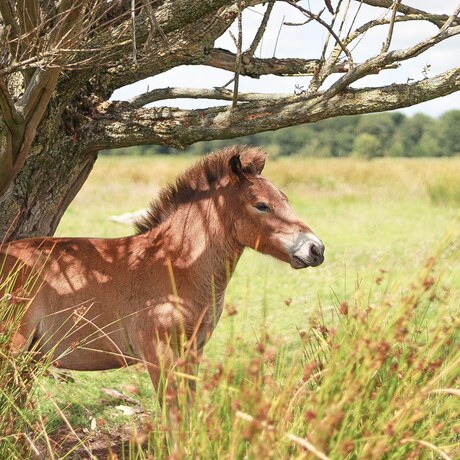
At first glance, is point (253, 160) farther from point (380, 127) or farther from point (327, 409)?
point (380, 127)

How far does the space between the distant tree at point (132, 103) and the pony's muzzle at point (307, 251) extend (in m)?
1.00

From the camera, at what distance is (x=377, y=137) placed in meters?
72.9

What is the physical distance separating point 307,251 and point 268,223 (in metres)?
0.35

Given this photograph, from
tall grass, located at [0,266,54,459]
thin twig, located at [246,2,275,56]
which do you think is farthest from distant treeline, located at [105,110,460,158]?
tall grass, located at [0,266,54,459]

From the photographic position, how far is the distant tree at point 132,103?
4.91m

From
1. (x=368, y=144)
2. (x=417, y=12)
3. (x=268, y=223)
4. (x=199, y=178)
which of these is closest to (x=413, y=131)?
(x=368, y=144)

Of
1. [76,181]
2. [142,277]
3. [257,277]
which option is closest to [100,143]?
[76,181]

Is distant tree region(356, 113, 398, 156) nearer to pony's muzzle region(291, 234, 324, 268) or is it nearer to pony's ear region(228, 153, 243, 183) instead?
pony's ear region(228, 153, 243, 183)

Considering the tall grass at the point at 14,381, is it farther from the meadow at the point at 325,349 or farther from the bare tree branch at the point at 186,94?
the bare tree branch at the point at 186,94

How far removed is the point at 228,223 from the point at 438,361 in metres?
1.92

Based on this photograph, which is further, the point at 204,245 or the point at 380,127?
the point at 380,127

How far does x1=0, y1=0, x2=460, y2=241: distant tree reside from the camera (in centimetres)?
491

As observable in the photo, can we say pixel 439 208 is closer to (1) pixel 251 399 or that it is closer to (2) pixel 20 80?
(2) pixel 20 80

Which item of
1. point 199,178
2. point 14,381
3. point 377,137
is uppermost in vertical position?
point 199,178
